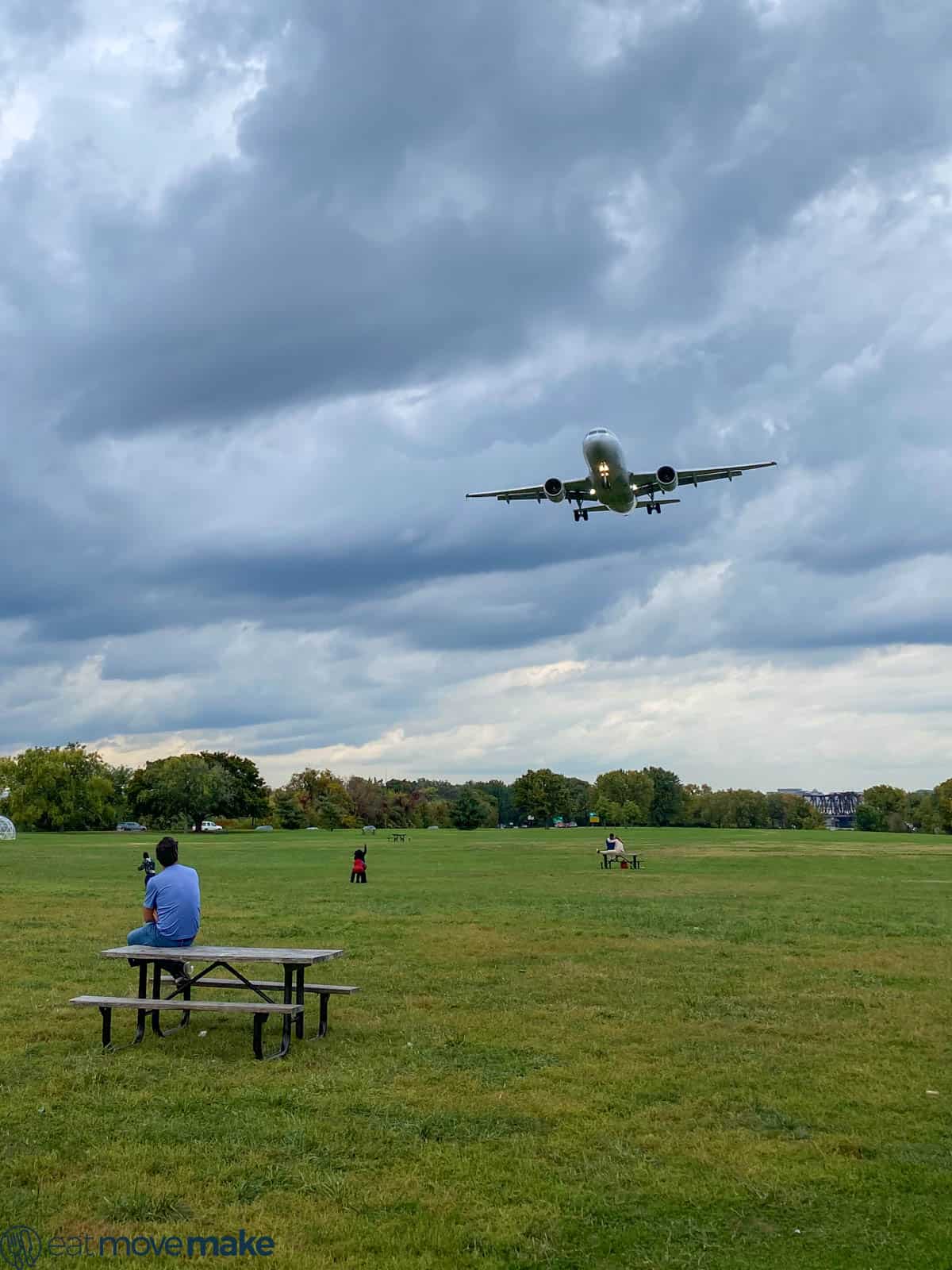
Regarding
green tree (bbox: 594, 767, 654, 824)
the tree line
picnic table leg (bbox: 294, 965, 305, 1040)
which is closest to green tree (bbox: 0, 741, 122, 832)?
the tree line

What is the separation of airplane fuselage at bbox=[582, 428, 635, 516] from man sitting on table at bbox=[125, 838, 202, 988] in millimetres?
34704

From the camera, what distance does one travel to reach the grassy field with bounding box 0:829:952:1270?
19.1 ft

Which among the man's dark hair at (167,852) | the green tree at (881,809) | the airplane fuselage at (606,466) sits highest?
the airplane fuselage at (606,466)

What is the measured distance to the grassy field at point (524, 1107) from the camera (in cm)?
582

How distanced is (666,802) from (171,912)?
176 m

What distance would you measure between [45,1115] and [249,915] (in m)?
13.3

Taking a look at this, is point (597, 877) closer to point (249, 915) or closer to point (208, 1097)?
point (249, 915)

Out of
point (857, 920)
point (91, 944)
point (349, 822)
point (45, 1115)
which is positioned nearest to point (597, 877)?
point (857, 920)

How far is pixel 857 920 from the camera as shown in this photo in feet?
66.7

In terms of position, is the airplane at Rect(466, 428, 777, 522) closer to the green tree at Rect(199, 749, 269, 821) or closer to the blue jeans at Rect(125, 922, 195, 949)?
the blue jeans at Rect(125, 922, 195, 949)

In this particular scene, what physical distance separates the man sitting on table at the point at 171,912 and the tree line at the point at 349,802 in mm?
116885

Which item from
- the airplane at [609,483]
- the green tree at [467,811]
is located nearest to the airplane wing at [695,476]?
A: the airplane at [609,483]

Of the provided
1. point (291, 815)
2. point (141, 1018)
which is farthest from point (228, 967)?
point (291, 815)

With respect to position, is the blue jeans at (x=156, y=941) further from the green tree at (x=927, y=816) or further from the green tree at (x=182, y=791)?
the green tree at (x=927, y=816)
